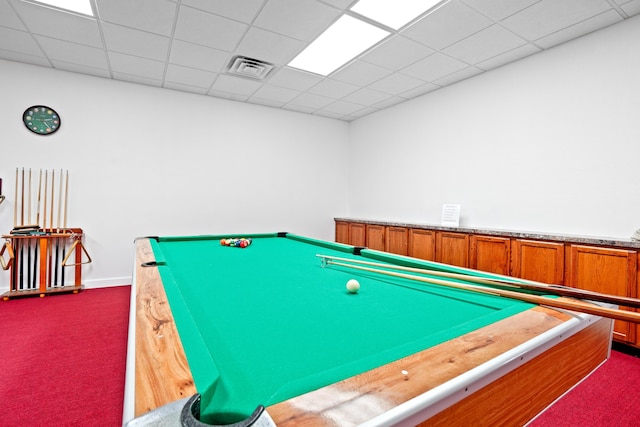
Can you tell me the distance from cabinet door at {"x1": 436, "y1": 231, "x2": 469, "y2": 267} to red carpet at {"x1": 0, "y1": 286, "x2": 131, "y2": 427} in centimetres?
319

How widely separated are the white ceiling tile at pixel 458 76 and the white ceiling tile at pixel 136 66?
11.0 feet

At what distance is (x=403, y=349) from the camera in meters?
0.80

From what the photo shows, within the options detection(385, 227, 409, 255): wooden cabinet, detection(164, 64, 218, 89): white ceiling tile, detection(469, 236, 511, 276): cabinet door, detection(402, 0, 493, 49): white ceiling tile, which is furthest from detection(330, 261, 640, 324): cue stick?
detection(164, 64, 218, 89): white ceiling tile

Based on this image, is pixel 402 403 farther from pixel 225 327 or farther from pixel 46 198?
pixel 46 198

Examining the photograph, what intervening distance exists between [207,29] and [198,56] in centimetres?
60

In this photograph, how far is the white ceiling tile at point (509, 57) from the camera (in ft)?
10.4

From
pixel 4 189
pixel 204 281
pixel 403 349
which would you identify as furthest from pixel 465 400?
pixel 4 189

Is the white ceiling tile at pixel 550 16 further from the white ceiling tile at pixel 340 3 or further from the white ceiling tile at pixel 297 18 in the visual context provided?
the white ceiling tile at pixel 297 18

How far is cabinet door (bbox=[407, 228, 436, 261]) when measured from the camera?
12.5 feet

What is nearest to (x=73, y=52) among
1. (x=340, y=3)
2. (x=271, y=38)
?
(x=271, y=38)

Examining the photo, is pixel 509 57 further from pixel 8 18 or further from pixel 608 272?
pixel 8 18

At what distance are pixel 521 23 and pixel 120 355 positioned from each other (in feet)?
13.6

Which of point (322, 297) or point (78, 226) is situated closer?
point (322, 297)

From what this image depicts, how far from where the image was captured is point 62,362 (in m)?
2.15
